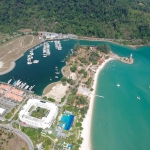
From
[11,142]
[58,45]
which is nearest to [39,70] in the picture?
[58,45]

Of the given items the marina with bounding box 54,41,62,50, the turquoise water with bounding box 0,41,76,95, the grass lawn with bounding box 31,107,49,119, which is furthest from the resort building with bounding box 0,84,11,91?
the marina with bounding box 54,41,62,50

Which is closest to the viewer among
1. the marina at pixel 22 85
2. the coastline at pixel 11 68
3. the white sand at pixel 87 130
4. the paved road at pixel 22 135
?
the paved road at pixel 22 135

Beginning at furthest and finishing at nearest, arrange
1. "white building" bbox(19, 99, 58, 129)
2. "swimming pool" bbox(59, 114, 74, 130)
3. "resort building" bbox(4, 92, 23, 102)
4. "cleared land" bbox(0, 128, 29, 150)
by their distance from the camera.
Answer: "resort building" bbox(4, 92, 23, 102) → "swimming pool" bbox(59, 114, 74, 130) → "white building" bbox(19, 99, 58, 129) → "cleared land" bbox(0, 128, 29, 150)

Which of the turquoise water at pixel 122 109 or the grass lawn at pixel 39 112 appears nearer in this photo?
the turquoise water at pixel 122 109

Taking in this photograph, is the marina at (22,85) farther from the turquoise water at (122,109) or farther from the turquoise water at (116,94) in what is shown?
the turquoise water at (122,109)

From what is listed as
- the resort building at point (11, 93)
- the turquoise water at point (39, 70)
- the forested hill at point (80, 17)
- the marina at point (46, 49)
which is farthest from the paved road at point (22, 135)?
the forested hill at point (80, 17)

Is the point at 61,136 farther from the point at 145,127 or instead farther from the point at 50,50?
the point at 50,50

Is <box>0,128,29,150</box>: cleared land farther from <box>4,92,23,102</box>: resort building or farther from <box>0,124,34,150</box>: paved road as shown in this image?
<box>4,92,23,102</box>: resort building
